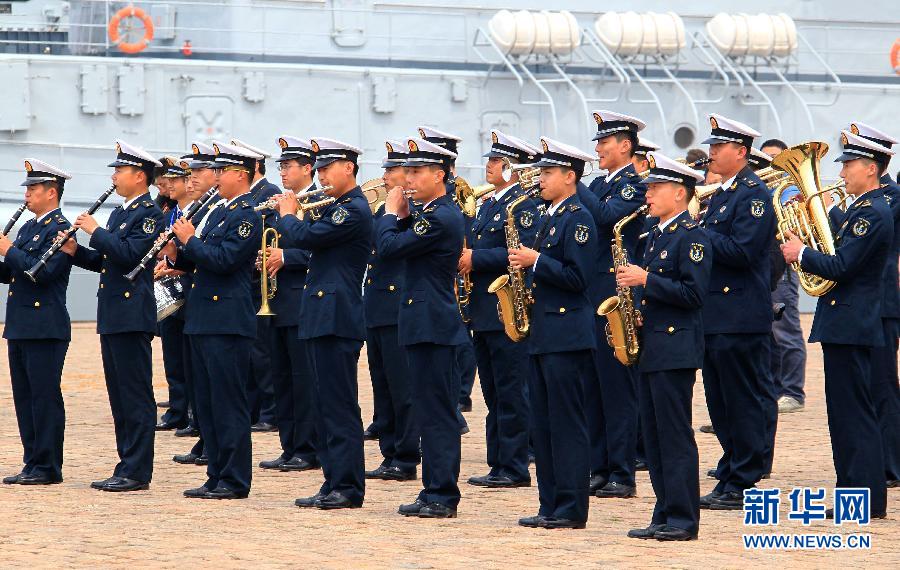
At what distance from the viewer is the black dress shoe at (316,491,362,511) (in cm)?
925

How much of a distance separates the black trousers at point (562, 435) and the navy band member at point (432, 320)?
0.54 m

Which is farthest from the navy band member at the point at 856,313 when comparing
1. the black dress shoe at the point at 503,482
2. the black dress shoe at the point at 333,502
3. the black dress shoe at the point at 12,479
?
the black dress shoe at the point at 12,479

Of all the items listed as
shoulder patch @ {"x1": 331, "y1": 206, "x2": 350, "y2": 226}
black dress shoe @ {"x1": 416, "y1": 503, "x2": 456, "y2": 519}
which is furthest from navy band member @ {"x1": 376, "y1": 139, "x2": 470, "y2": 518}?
shoulder patch @ {"x1": 331, "y1": 206, "x2": 350, "y2": 226}

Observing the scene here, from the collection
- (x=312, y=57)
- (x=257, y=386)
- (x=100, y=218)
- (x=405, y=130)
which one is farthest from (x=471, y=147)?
(x=257, y=386)

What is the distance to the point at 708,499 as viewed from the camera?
9539 millimetres

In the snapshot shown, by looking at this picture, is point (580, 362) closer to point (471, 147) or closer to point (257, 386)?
point (257, 386)

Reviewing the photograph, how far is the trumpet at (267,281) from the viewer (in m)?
11.2

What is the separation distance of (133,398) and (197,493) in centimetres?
81

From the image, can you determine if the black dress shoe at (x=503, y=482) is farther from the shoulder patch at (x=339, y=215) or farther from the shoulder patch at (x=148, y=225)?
the shoulder patch at (x=148, y=225)

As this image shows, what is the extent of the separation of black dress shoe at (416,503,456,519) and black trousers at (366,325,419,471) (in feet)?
4.83

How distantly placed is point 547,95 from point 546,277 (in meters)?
13.9

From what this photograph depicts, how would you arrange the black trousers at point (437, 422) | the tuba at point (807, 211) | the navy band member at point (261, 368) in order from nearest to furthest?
the black trousers at point (437, 422), the tuba at point (807, 211), the navy band member at point (261, 368)

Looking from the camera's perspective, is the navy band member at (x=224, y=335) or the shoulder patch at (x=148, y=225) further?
the shoulder patch at (x=148, y=225)

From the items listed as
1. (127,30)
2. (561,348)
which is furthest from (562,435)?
(127,30)
